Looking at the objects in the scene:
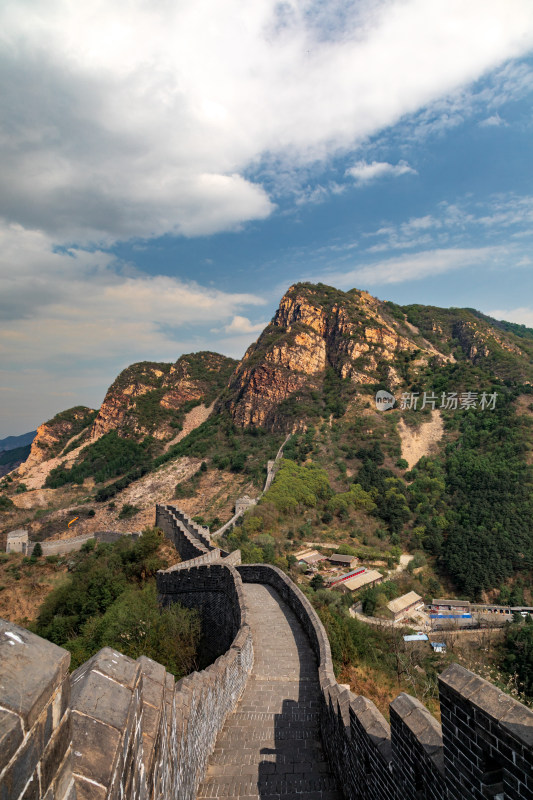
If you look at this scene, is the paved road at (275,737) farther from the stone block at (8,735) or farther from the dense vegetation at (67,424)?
the dense vegetation at (67,424)

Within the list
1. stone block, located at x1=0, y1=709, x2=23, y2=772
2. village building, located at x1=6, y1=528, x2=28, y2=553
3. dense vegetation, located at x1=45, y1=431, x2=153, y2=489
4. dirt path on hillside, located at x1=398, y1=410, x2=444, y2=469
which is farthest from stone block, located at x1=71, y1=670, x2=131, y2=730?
dense vegetation, located at x1=45, y1=431, x2=153, y2=489

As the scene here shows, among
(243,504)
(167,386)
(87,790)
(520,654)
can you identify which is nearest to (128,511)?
(243,504)

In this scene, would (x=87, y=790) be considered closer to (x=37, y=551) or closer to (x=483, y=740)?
(x=483, y=740)

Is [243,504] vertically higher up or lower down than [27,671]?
lower down

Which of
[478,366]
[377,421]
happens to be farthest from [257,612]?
[478,366]

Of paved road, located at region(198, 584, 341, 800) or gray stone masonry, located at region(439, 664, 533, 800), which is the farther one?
paved road, located at region(198, 584, 341, 800)

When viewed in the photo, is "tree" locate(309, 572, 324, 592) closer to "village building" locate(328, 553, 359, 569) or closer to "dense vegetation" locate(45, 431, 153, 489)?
"village building" locate(328, 553, 359, 569)
